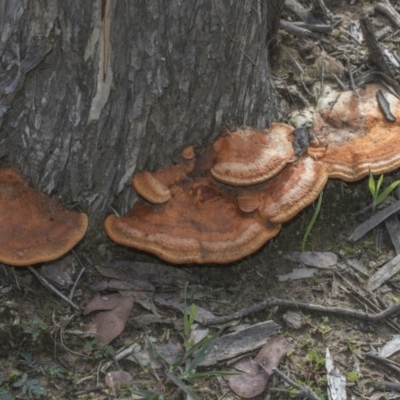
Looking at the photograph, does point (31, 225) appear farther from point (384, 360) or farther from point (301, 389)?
point (384, 360)

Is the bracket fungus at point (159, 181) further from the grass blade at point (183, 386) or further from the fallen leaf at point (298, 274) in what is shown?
the grass blade at point (183, 386)

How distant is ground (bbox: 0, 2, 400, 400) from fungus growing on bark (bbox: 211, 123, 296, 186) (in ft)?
1.99

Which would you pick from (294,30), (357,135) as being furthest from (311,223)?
(294,30)

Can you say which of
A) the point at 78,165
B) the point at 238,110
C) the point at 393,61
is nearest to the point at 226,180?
the point at 238,110

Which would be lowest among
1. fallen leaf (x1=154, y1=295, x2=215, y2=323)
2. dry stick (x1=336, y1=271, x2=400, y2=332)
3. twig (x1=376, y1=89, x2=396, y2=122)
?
fallen leaf (x1=154, y1=295, x2=215, y2=323)

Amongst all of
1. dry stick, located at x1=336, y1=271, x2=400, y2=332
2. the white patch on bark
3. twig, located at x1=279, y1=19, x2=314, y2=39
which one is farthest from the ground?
twig, located at x1=279, y1=19, x2=314, y2=39

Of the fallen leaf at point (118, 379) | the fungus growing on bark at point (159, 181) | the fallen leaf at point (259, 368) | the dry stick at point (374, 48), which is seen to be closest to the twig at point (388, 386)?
the fallen leaf at point (259, 368)

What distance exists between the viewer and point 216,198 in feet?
15.7

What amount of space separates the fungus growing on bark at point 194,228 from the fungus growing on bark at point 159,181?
0.24 feet

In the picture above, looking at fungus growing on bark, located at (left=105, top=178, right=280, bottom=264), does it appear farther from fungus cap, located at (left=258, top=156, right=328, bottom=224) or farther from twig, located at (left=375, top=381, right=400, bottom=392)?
twig, located at (left=375, top=381, right=400, bottom=392)

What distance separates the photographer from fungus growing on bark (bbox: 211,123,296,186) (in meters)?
4.66

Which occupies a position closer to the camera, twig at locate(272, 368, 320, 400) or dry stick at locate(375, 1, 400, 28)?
twig at locate(272, 368, 320, 400)

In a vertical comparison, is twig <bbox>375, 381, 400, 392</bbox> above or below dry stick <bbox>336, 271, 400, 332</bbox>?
below

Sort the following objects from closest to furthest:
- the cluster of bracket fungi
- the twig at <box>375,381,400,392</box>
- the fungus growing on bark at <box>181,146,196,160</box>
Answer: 1. the twig at <box>375,381,400,392</box>
2. the cluster of bracket fungi
3. the fungus growing on bark at <box>181,146,196,160</box>
